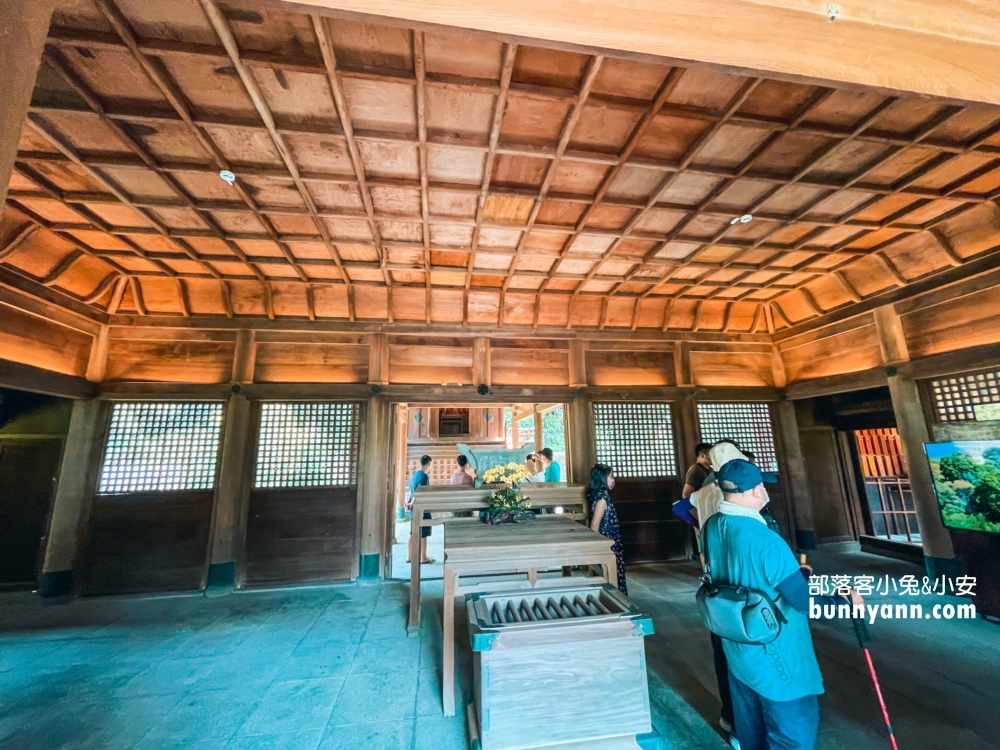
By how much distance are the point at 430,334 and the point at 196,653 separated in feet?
14.7

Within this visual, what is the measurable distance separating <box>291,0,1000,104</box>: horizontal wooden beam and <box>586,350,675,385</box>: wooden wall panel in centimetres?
525

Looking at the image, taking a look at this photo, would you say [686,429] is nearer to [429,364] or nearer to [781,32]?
[429,364]

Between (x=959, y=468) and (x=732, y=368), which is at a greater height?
(x=732, y=368)

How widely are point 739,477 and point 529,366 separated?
4542 mm

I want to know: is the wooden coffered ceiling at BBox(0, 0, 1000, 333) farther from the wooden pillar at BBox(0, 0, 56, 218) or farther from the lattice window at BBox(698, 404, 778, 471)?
the lattice window at BBox(698, 404, 778, 471)

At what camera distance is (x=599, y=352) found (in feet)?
21.8

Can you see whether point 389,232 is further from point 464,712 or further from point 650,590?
point 650,590

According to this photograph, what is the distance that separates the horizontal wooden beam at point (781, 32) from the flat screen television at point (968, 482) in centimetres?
463

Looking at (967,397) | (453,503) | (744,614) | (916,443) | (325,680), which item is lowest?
(325,680)

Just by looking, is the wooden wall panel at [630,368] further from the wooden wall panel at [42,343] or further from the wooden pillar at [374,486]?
the wooden wall panel at [42,343]

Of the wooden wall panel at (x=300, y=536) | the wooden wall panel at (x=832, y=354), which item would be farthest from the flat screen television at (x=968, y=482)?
the wooden wall panel at (x=300, y=536)

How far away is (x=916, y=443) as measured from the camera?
4797 mm

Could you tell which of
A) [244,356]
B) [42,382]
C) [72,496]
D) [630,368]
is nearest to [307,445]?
[244,356]

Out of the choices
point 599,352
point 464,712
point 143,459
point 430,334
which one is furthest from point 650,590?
point 143,459
